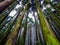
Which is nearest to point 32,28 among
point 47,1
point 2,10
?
point 2,10

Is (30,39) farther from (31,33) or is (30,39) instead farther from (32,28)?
(32,28)

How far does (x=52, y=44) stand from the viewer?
192 cm

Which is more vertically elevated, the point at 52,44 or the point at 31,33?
the point at 52,44

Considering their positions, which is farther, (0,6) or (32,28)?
(0,6)

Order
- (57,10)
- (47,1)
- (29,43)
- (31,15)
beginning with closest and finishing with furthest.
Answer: (29,43) < (57,10) < (31,15) < (47,1)

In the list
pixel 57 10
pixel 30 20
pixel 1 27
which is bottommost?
pixel 30 20

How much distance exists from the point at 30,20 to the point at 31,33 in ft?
2.97

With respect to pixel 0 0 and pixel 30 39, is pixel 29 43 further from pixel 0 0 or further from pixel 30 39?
pixel 0 0

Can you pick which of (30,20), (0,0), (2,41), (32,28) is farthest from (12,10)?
(2,41)

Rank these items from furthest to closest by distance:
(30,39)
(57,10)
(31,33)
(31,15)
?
(31,15), (57,10), (31,33), (30,39)

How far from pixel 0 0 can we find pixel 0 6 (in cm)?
80

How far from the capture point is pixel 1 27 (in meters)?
3.21

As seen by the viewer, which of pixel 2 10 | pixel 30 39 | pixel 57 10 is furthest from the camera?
pixel 2 10

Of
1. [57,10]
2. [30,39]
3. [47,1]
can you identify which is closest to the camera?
[30,39]
